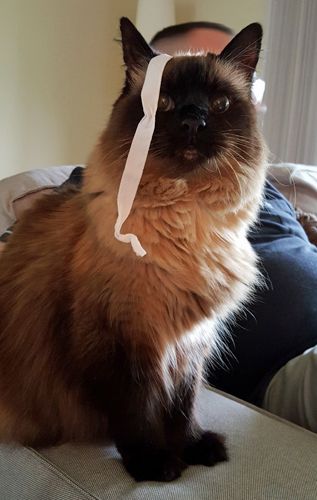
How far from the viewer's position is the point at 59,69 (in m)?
3.11

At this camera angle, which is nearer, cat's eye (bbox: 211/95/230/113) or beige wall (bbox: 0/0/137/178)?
cat's eye (bbox: 211/95/230/113)

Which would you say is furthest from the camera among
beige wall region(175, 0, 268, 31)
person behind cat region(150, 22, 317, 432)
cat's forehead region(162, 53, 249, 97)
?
beige wall region(175, 0, 268, 31)

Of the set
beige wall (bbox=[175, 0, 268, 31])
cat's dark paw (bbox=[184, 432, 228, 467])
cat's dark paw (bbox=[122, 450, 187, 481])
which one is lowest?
cat's dark paw (bbox=[184, 432, 228, 467])

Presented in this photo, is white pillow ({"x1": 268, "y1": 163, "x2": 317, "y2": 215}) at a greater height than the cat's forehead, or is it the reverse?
the cat's forehead

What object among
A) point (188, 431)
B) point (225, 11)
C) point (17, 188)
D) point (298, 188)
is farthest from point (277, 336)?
point (225, 11)

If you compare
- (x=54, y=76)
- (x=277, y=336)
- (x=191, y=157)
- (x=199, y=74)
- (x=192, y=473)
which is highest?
(x=54, y=76)

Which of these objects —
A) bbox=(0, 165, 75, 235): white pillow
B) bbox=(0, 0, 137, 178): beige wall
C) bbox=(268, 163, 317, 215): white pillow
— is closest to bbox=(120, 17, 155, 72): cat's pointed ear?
bbox=(0, 165, 75, 235): white pillow

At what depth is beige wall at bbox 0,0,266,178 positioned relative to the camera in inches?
113

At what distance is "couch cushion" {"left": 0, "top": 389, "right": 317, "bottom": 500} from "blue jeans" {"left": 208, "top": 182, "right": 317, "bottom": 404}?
228 millimetres

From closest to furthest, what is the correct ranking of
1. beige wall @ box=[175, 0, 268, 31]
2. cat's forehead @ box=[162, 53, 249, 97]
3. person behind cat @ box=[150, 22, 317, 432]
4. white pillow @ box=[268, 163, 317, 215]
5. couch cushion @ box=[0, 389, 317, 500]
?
couch cushion @ box=[0, 389, 317, 500], cat's forehead @ box=[162, 53, 249, 97], person behind cat @ box=[150, 22, 317, 432], white pillow @ box=[268, 163, 317, 215], beige wall @ box=[175, 0, 268, 31]

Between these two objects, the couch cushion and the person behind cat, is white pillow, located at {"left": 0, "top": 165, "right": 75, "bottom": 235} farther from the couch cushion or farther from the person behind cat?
the couch cushion

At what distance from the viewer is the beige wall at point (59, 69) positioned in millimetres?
2883

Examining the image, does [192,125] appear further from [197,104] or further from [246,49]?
[246,49]

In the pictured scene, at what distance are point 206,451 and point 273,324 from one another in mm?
397
